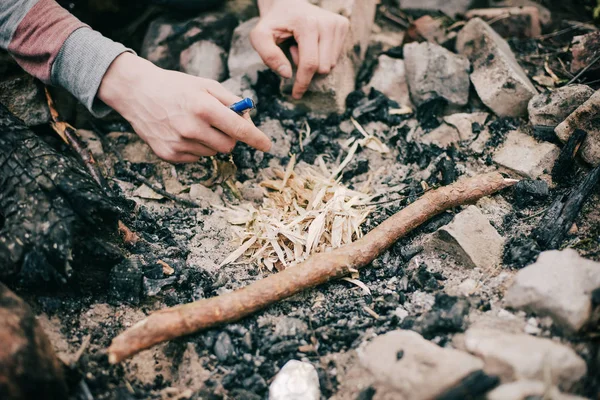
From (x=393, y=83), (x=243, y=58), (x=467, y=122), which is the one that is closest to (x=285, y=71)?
(x=243, y=58)

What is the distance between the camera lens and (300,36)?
8.81ft

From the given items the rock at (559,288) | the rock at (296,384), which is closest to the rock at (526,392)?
the rock at (559,288)

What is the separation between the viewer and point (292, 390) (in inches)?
65.5

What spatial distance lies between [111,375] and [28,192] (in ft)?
3.16

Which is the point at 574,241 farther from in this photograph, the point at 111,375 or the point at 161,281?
the point at 111,375

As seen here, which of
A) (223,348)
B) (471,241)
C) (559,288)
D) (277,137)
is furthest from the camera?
(277,137)

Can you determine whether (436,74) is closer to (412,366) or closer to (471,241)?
(471,241)

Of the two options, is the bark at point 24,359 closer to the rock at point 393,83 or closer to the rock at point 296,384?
the rock at point 296,384

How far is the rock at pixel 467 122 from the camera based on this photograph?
2.84m

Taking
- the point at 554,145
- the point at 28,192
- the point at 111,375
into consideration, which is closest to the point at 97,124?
the point at 28,192

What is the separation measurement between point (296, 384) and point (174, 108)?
1570mm

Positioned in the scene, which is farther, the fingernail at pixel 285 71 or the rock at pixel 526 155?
the fingernail at pixel 285 71

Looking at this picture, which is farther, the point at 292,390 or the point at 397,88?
the point at 397,88

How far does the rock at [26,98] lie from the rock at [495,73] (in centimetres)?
312
